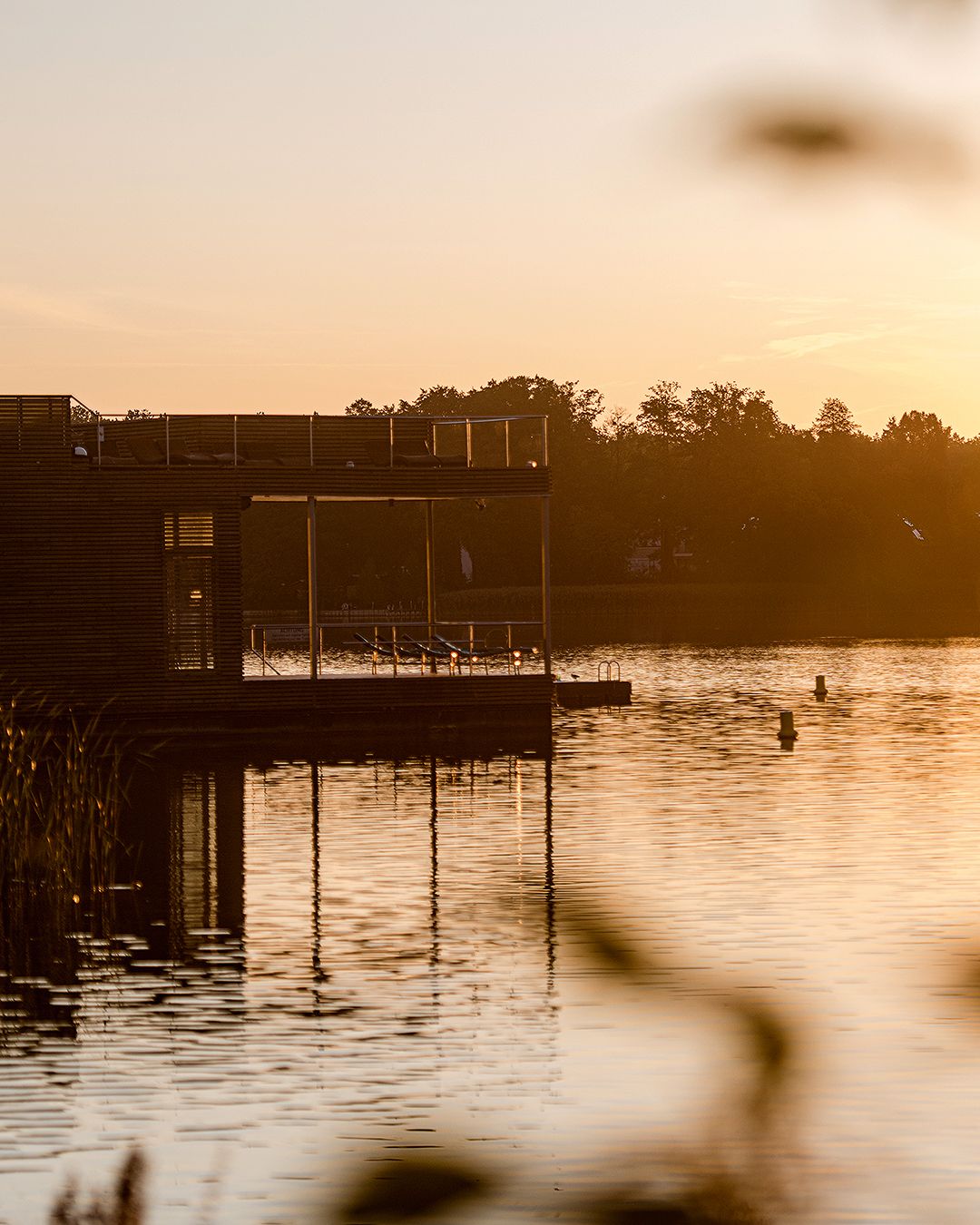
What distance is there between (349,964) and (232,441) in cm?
2215

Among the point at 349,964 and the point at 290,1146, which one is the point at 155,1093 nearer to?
the point at 290,1146

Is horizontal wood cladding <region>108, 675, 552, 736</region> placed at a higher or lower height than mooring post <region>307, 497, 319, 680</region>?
lower

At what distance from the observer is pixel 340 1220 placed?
8680 mm

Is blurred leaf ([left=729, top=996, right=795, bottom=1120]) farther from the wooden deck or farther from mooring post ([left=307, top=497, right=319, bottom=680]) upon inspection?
the wooden deck

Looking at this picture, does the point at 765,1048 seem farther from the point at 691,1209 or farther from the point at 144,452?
the point at 144,452

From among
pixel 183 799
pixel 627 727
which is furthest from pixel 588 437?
pixel 183 799

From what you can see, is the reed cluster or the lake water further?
the reed cluster

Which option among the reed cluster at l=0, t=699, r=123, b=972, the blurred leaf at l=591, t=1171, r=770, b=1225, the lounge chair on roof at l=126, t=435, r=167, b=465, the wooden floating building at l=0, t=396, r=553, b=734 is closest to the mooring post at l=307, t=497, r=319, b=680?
the wooden floating building at l=0, t=396, r=553, b=734

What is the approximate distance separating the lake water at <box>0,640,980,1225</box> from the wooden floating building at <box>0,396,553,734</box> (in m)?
8.12

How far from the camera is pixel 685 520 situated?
118 meters

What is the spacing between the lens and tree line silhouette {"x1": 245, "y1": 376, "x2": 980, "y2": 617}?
10850 centimetres

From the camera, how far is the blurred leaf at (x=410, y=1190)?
881 cm

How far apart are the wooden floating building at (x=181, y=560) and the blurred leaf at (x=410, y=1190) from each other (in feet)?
79.2

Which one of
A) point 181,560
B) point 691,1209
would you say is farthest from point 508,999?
point 181,560
